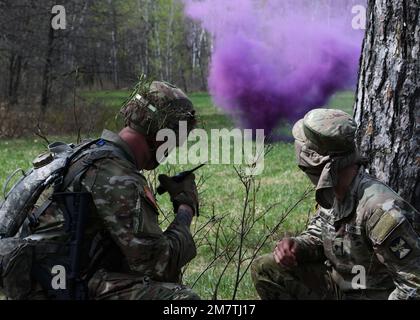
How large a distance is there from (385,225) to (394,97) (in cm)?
131

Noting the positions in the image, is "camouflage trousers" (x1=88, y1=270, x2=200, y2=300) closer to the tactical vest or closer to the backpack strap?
the tactical vest

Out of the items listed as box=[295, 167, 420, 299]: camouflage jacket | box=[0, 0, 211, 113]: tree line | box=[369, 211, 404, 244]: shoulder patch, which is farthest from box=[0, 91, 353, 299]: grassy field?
box=[0, 0, 211, 113]: tree line

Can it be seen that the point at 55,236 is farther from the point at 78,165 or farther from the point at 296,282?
the point at 296,282

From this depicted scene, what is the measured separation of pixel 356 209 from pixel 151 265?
116 cm

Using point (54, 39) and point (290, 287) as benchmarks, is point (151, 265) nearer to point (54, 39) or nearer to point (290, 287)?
point (290, 287)

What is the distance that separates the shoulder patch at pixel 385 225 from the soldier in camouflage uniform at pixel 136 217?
3.23 feet

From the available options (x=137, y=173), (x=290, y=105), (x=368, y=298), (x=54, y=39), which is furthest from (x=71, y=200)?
(x=54, y=39)

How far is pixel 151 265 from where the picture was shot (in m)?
3.36

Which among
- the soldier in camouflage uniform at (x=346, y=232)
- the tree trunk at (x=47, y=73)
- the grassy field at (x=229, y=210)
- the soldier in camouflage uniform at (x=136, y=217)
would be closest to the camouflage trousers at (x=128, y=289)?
the soldier in camouflage uniform at (x=136, y=217)

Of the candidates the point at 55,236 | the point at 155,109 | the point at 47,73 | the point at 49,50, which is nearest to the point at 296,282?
the point at 155,109

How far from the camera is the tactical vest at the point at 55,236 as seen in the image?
3.27 metres

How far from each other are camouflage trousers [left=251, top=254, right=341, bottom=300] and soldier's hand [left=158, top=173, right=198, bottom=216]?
840mm

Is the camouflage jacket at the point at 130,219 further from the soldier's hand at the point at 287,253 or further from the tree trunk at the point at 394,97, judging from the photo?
the tree trunk at the point at 394,97
